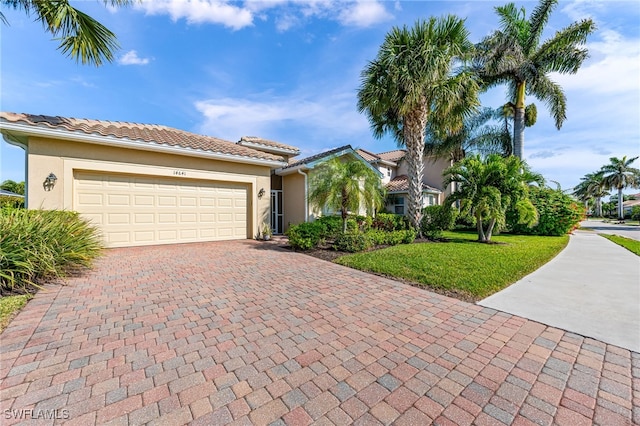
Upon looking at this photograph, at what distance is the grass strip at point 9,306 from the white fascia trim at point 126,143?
5933 millimetres

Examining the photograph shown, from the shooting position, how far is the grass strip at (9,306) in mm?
3595

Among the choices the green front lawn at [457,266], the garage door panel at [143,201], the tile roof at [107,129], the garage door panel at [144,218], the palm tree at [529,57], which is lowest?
the green front lawn at [457,266]

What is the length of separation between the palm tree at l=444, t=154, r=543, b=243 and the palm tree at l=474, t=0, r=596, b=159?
27.5 ft

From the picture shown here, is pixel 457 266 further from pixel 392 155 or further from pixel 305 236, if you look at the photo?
pixel 392 155

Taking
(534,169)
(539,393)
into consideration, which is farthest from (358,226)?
(534,169)

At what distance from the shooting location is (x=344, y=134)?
62.0ft

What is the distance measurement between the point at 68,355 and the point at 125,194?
27.2 feet

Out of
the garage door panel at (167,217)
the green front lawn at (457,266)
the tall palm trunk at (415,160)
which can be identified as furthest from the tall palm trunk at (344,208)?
the garage door panel at (167,217)

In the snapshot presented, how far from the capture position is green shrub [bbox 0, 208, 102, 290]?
4.69m

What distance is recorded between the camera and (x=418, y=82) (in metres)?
10.5

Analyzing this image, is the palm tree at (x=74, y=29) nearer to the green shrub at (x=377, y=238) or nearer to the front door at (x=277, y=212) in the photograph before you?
the front door at (x=277, y=212)

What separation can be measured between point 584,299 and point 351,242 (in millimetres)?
5855

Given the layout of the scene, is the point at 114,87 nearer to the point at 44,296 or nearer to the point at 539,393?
the point at 44,296

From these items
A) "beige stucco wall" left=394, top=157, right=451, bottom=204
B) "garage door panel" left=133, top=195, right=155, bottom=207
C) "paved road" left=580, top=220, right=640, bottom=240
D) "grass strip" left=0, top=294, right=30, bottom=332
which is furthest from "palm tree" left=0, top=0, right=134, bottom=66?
"paved road" left=580, top=220, right=640, bottom=240
